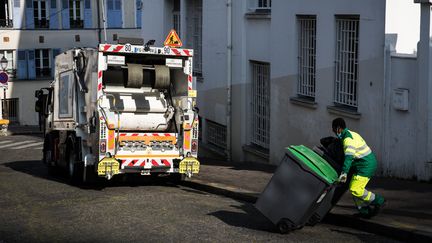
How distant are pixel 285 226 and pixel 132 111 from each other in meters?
6.11

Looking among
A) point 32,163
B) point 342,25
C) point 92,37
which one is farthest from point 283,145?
point 92,37

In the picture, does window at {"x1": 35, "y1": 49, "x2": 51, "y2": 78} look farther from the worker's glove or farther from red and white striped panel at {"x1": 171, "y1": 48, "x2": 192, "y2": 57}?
the worker's glove

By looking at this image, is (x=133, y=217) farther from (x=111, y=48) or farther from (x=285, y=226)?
(x=111, y=48)

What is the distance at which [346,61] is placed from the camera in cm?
1606

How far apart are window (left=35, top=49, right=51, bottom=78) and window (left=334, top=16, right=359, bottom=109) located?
113 ft

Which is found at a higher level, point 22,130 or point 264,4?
point 264,4

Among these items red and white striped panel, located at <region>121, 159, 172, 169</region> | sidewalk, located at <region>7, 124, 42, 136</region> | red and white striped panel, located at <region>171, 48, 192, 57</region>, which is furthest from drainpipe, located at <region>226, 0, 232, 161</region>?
sidewalk, located at <region>7, 124, 42, 136</region>

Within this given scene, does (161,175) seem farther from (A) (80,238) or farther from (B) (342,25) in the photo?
(A) (80,238)

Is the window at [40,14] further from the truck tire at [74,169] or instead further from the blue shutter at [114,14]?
the truck tire at [74,169]

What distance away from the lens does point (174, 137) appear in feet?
51.1

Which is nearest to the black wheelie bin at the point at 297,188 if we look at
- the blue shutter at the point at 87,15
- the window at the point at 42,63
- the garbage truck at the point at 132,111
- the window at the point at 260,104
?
the garbage truck at the point at 132,111

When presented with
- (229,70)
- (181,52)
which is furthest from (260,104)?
(181,52)

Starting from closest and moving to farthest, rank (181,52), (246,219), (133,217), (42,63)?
(246,219) < (133,217) < (181,52) < (42,63)

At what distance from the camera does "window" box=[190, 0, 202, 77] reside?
84.2 feet
